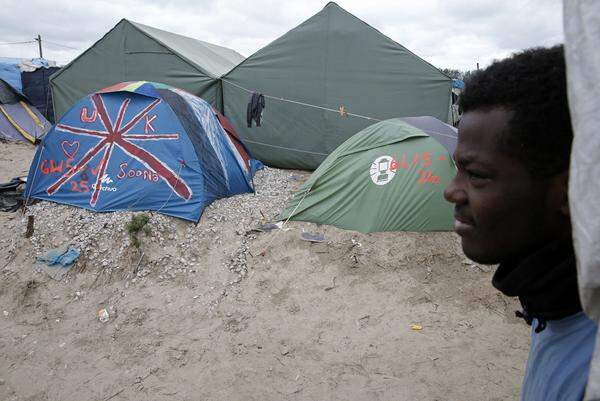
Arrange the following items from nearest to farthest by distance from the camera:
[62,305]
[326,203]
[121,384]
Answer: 1. [121,384]
2. [62,305]
3. [326,203]

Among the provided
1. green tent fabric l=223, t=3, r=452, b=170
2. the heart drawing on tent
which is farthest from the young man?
green tent fabric l=223, t=3, r=452, b=170

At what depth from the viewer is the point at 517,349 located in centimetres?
341

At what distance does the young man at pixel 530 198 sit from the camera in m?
0.76

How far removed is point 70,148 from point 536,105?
6288mm

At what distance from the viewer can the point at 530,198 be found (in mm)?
797

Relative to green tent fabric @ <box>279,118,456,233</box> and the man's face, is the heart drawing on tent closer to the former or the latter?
green tent fabric @ <box>279,118,456,233</box>

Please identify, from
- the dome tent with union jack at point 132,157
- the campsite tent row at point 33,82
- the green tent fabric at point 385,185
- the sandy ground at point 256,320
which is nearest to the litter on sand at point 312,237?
the sandy ground at point 256,320

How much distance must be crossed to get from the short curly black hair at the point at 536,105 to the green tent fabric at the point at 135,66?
9.06m

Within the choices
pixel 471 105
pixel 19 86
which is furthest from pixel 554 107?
pixel 19 86

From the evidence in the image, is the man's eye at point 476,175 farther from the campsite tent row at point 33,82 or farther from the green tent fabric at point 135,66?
the campsite tent row at point 33,82

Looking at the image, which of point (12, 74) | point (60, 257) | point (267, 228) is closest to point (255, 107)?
point (267, 228)

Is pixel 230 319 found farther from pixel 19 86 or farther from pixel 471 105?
pixel 19 86

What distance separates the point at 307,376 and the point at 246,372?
1.57 feet

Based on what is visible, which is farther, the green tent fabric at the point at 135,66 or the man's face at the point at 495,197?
the green tent fabric at the point at 135,66
